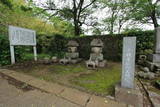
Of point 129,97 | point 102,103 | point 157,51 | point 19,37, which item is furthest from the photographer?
point 19,37

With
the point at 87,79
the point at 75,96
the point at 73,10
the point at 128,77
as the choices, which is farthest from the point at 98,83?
the point at 73,10

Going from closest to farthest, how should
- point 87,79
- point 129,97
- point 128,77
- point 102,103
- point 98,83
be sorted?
1. point 102,103
2. point 129,97
3. point 128,77
4. point 98,83
5. point 87,79

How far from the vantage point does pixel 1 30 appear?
17.6 feet

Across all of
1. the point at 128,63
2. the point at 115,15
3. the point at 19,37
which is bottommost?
the point at 128,63

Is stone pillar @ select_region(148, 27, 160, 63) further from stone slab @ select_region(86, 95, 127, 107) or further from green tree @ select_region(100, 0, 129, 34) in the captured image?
green tree @ select_region(100, 0, 129, 34)

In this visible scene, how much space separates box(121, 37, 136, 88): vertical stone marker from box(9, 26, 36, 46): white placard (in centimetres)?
453

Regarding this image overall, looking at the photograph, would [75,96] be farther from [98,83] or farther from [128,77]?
[128,77]

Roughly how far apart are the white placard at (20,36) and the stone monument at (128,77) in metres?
4.53

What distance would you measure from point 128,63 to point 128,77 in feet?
1.14

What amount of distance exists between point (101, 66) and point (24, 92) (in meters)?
3.59

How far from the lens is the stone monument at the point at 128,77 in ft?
6.43

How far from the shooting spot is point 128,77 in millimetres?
2232

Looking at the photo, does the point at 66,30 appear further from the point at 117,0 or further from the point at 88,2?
the point at 117,0

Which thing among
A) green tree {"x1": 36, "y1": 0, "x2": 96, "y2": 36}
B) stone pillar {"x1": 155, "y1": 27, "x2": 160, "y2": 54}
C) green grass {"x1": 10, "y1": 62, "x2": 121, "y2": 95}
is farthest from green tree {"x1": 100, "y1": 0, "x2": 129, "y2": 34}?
green grass {"x1": 10, "y1": 62, "x2": 121, "y2": 95}
